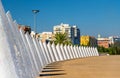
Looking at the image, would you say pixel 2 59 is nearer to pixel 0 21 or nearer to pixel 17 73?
pixel 17 73

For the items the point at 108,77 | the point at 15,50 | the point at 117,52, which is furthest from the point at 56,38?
the point at 15,50

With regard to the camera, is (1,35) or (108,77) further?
(108,77)

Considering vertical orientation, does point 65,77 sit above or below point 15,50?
below

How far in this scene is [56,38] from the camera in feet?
387

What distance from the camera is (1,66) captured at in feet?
34.5

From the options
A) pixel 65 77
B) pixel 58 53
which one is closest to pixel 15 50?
pixel 65 77

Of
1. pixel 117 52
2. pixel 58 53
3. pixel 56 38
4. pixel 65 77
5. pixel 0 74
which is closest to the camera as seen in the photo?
pixel 0 74

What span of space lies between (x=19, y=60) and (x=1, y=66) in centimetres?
105

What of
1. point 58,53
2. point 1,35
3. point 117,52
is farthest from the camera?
point 117,52

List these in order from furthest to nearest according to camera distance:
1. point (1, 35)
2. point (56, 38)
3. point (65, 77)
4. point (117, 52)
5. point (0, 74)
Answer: point (117, 52) < point (56, 38) < point (65, 77) < point (1, 35) < point (0, 74)

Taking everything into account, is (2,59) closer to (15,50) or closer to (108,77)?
(15,50)

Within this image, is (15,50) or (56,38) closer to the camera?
(15,50)

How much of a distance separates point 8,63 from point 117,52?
161 meters

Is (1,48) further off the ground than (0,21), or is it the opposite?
(0,21)
